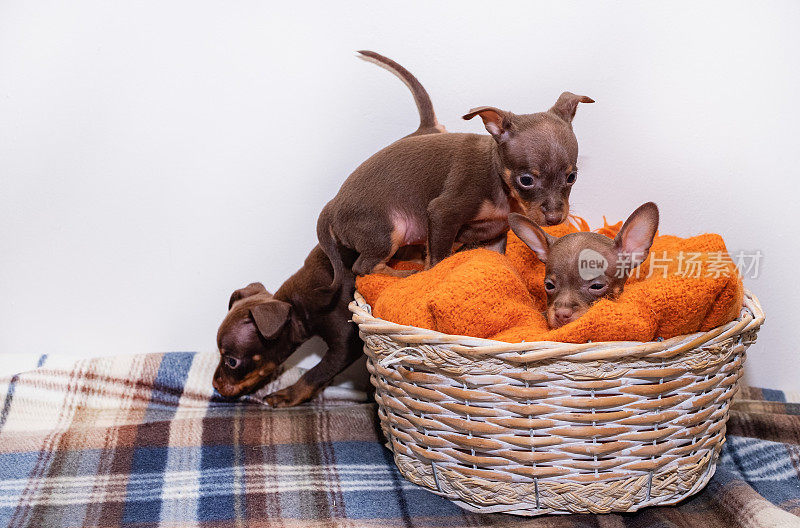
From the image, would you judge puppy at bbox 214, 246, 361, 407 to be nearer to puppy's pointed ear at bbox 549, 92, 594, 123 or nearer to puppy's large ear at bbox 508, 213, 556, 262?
puppy's large ear at bbox 508, 213, 556, 262

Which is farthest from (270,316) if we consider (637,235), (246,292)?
(637,235)

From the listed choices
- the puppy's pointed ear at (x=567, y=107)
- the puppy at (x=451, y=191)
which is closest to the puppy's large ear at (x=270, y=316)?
the puppy at (x=451, y=191)

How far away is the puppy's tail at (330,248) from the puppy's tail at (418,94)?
417mm

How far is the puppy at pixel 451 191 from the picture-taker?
1949mm

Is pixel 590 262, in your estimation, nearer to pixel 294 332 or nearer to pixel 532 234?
pixel 532 234

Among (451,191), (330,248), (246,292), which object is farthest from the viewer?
(246,292)

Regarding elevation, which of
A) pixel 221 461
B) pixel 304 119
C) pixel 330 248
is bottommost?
pixel 221 461

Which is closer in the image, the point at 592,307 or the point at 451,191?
the point at 592,307

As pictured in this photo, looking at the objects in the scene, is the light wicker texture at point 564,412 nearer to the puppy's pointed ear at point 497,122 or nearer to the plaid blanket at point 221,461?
the plaid blanket at point 221,461

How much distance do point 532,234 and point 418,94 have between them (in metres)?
0.74

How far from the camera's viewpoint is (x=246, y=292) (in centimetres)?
257

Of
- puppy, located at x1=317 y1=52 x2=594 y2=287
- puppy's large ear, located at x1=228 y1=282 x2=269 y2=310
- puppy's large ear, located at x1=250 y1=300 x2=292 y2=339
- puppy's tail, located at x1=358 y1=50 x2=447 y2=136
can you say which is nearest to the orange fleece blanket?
puppy, located at x1=317 y1=52 x2=594 y2=287

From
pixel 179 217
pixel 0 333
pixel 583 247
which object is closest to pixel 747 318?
pixel 583 247

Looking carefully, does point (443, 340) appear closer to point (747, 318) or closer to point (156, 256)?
point (747, 318)
